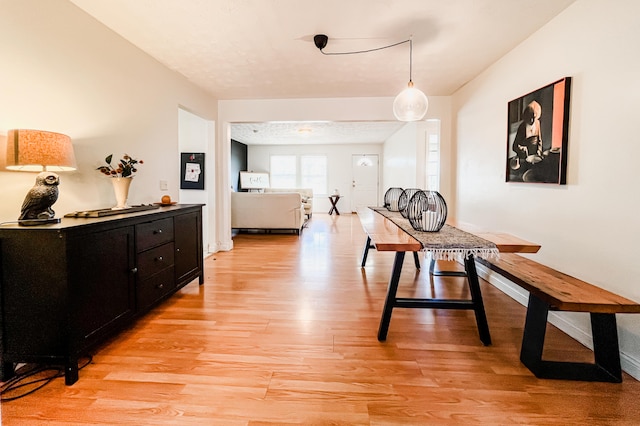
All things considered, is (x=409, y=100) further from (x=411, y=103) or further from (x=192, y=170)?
(x=192, y=170)

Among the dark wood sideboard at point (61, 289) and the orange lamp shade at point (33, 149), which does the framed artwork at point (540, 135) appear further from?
the orange lamp shade at point (33, 149)

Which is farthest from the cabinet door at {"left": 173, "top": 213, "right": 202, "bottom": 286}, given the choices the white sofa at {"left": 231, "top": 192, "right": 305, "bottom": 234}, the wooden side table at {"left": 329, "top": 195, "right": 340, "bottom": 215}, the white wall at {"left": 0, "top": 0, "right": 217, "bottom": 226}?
the wooden side table at {"left": 329, "top": 195, "right": 340, "bottom": 215}

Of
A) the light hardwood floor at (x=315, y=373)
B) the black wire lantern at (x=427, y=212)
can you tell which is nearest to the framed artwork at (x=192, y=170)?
the light hardwood floor at (x=315, y=373)

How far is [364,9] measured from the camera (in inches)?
85.0

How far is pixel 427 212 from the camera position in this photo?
6.89 feet

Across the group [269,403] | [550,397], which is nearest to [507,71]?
[550,397]

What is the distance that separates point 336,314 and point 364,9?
232 cm

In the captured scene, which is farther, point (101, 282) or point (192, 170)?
point (192, 170)

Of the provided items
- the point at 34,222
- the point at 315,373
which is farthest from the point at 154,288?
the point at 315,373

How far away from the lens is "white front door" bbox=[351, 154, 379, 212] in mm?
10250

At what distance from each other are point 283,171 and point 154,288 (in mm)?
8368

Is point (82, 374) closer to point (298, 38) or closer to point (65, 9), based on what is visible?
point (65, 9)

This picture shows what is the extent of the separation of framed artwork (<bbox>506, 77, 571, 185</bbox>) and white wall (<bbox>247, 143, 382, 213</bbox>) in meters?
7.56

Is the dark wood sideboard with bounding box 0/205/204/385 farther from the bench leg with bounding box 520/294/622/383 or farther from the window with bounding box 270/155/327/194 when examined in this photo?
the window with bounding box 270/155/327/194
